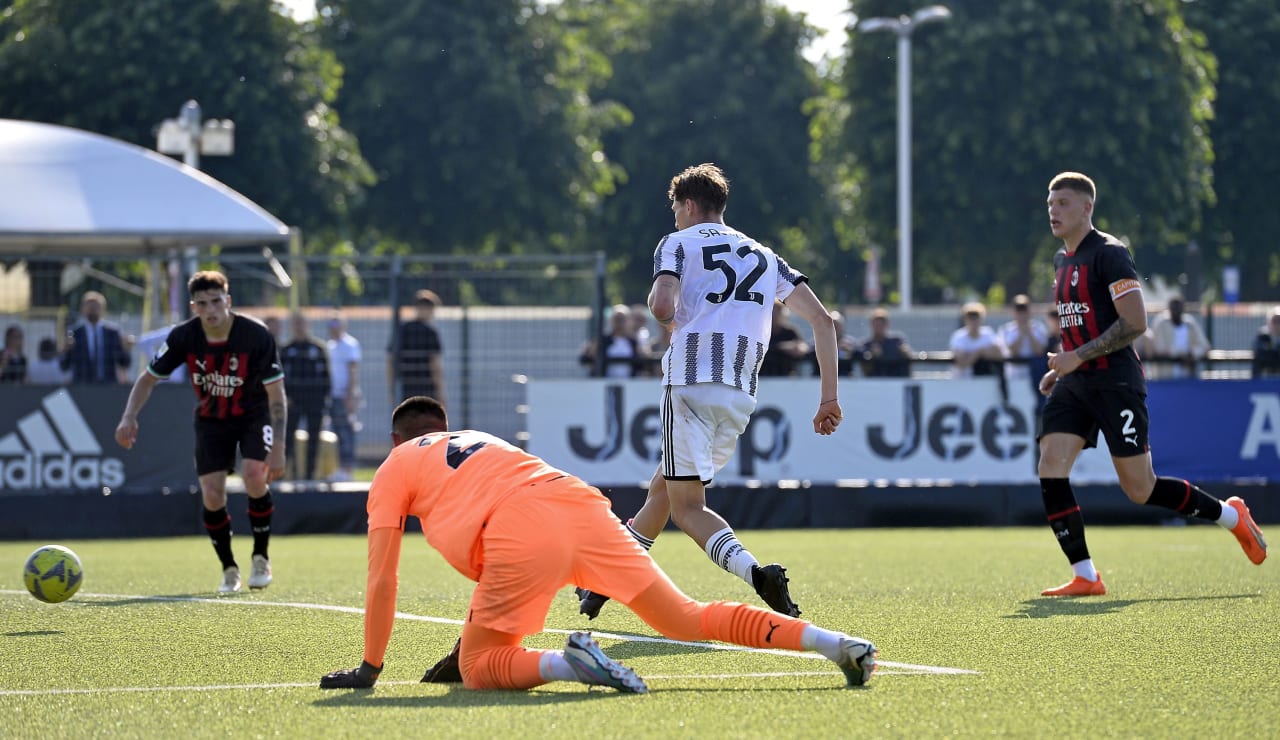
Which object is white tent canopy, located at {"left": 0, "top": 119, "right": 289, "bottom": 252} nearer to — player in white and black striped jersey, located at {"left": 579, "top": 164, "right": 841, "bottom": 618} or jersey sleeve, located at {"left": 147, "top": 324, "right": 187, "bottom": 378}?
jersey sleeve, located at {"left": 147, "top": 324, "right": 187, "bottom": 378}

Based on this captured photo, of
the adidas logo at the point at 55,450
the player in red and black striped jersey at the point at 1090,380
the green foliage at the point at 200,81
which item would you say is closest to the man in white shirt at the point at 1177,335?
the player in red and black striped jersey at the point at 1090,380

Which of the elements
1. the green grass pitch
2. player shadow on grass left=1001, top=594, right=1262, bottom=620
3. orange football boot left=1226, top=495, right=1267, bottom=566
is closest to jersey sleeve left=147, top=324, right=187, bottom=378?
the green grass pitch

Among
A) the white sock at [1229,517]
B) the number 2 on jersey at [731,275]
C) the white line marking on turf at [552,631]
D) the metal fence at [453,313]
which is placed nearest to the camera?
the white line marking on turf at [552,631]

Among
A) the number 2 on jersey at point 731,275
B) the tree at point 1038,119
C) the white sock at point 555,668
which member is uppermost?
the tree at point 1038,119

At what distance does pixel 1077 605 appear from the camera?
29.0 feet

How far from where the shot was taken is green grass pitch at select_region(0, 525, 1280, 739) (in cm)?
549

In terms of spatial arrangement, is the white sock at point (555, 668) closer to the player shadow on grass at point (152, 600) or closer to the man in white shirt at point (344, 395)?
the player shadow on grass at point (152, 600)

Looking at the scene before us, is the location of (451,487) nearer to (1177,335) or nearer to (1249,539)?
(1249,539)

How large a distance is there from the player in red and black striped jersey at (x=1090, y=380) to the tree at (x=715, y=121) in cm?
3511

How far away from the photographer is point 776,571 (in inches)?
290

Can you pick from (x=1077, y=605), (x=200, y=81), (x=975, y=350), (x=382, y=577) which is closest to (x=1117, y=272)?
(x=1077, y=605)

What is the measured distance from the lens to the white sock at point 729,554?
24.9 feet

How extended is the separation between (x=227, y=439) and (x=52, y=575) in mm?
1933

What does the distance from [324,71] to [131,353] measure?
63.5 feet
